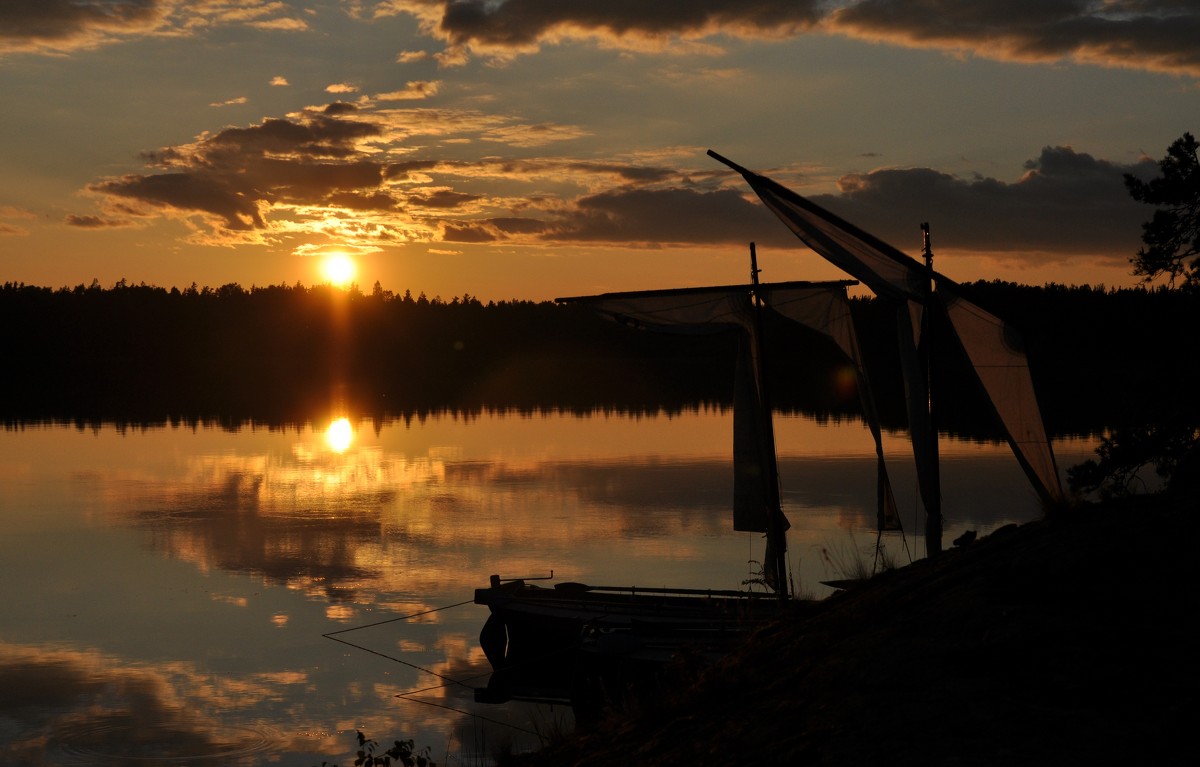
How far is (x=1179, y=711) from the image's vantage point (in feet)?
24.5

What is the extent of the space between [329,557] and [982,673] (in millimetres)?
27312

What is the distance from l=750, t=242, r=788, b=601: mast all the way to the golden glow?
4265cm

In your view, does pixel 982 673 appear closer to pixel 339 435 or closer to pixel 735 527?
pixel 735 527

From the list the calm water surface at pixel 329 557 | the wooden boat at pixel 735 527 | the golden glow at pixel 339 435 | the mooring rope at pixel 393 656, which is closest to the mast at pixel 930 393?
the wooden boat at pixel 735 527

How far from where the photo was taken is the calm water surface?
18.7 m

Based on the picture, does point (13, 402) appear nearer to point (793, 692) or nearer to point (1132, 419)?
point (1132, 419)

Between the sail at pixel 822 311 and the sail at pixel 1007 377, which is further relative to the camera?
the sail at pixel 822 311

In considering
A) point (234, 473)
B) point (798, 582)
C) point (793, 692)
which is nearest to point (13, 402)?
point (234, 473)

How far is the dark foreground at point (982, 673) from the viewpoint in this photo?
7582 mm

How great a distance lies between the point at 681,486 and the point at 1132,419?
2339 centimetres

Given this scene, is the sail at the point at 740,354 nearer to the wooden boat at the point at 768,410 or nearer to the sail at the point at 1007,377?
the wooden boat at the point at 768,410

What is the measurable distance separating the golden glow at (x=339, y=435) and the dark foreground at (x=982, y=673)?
54954mm

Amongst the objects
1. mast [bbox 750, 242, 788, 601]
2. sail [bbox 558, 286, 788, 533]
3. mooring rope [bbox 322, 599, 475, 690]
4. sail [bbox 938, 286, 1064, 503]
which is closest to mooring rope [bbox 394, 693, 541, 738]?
mooring rope [bbox 322, 599, 475, 690]

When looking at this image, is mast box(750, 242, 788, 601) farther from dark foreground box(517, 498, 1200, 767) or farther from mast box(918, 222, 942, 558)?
dark foreground box(517, 498, 1200, 767)
